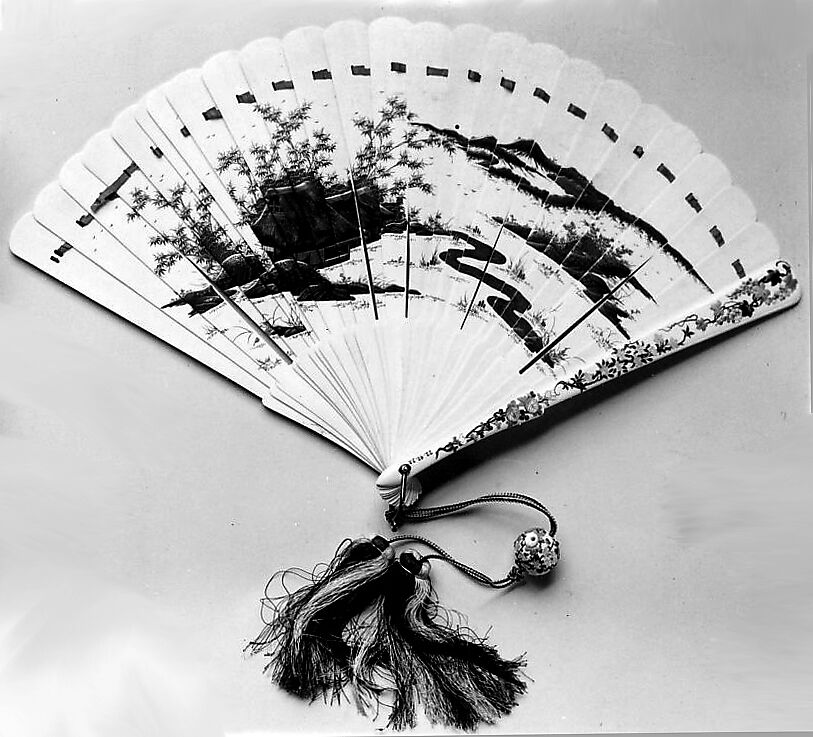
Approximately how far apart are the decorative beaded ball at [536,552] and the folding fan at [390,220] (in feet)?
0.56

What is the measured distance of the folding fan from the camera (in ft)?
4.12

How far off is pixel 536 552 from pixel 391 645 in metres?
0.23

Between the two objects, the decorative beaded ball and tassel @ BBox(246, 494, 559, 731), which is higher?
the decorative beaded ball

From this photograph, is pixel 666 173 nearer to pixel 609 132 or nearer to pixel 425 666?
pixel 609 132

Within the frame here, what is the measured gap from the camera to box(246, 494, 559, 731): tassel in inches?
47.1

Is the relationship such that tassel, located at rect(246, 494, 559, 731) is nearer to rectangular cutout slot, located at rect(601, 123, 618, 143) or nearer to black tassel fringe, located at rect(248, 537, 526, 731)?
black tassel fringe, located at rect(248, 537, 526, 731)

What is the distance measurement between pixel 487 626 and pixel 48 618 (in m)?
0.61

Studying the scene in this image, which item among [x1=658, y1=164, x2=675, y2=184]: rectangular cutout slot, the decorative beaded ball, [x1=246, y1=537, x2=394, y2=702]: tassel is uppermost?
[x1=658, y1=164, x2=675, y2=184]: rectangular cutout slot

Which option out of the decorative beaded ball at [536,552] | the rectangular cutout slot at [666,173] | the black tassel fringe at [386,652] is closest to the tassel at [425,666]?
the black tassel fringe at [386,652]

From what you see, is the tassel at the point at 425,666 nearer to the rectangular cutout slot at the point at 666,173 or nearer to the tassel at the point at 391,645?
the tassel at the point at 391,645

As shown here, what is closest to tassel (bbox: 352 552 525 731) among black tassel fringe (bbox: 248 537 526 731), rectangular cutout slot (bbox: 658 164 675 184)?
black tassel fringe (bbox: 248 537 526 731)

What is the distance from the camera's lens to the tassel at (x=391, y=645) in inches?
47.1

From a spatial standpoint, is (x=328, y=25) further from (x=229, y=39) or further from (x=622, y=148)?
(x=622, y=148)

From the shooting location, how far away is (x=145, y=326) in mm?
1269
